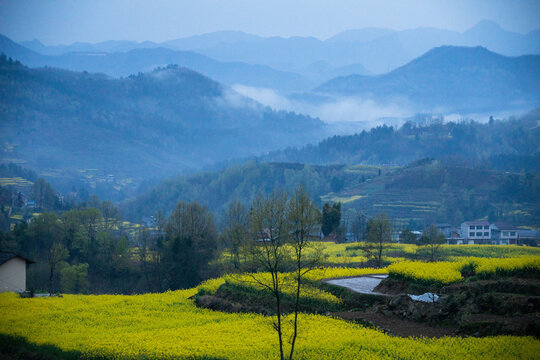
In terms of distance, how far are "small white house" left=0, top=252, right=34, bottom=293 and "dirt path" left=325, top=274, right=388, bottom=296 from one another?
1976 centimetres

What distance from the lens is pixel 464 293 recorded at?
21375 millimetres

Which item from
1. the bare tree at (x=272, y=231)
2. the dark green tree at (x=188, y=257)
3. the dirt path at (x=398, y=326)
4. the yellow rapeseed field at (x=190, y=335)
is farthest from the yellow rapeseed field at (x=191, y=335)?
the dark green tree at (x=188, y=257)

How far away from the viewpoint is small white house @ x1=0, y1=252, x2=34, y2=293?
32769 millimetres

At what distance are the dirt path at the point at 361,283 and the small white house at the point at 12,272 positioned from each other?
A: 19.8 m

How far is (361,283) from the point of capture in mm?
28344

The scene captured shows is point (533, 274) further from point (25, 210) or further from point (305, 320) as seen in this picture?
point (25, 210)

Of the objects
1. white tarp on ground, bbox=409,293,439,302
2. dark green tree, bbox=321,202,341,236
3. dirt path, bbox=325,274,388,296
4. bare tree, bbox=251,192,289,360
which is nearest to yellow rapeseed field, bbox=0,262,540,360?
dirt path, bbox=325,274,388,296

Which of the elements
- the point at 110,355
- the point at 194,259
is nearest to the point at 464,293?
the point at 110,355

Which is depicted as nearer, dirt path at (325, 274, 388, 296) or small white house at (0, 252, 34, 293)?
dirt path at (325, 274, 388, 296)

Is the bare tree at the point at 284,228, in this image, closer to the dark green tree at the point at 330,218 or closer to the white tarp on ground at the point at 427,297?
the white tarp on ground at the point at 427,297

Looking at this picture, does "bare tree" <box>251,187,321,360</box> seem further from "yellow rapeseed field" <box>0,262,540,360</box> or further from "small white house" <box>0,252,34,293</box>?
"small white house" <box>0,252,34,293</box>

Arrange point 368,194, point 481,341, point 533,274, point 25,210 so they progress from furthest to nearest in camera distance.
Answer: point 368,194, point 25,210, point 533,274, point 481,341

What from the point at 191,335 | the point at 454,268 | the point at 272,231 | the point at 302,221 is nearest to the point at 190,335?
the point at 191,335

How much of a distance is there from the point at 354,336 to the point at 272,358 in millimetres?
3395
